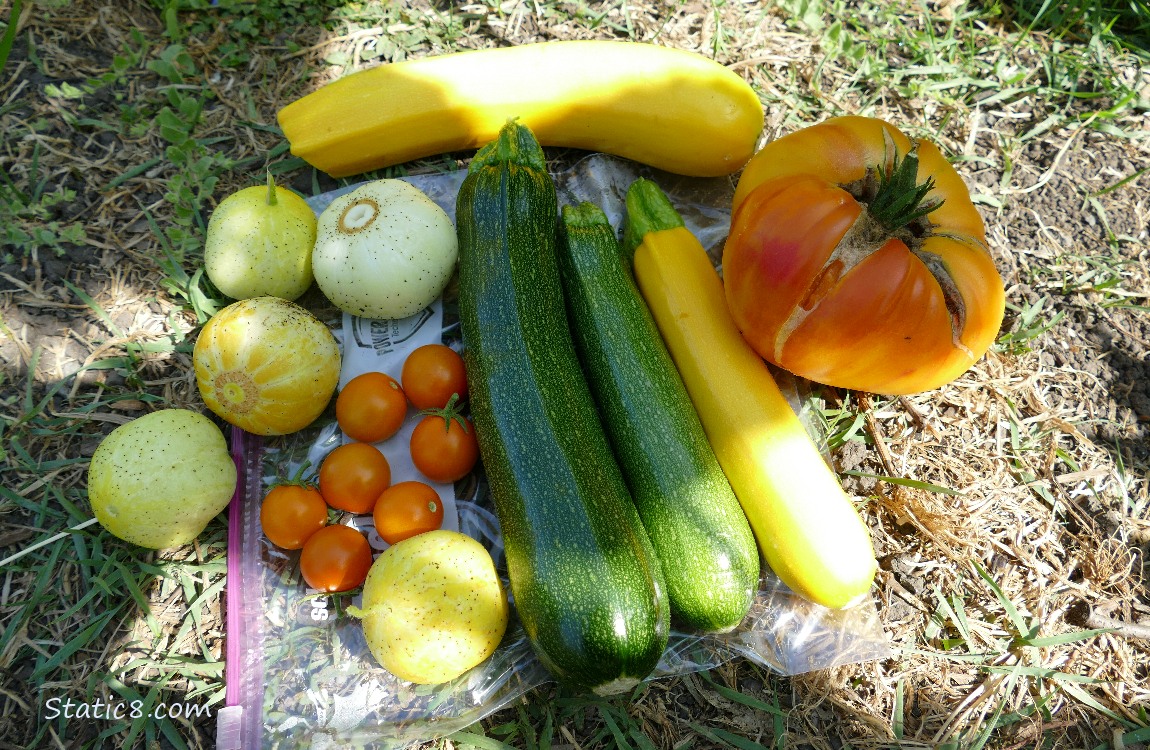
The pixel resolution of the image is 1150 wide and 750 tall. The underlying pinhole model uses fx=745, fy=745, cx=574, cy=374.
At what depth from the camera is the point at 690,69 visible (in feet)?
9.54

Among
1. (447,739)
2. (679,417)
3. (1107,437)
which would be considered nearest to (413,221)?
(679,417)

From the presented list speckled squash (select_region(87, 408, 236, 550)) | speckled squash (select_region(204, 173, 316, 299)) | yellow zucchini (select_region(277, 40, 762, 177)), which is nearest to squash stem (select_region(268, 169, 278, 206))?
speckled squash (select_region(204, 173, 316, 299))

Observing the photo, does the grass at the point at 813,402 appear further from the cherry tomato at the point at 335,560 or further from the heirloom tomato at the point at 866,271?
the heirloom tomato at the point at 866,271

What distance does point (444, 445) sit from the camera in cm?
238

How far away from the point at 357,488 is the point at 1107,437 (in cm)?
268

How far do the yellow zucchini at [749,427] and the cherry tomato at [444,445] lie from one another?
0.75 meters

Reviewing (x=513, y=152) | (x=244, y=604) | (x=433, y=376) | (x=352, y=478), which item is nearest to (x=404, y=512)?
(x=352, y=478)

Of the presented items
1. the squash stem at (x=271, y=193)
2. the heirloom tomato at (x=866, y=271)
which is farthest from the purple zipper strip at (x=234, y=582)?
the heirloom tomato at (x=866, y=271)

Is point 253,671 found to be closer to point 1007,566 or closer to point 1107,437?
point 1007,566

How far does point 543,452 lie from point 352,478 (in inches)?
25.5

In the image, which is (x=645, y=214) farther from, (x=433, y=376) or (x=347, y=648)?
(x=347, y=648)

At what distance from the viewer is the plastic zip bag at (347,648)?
7.23ft

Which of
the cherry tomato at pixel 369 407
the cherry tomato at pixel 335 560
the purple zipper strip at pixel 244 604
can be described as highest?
the cherry tomato at pixel 369 407

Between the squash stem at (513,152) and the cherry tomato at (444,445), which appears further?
the squash stem at (513,152)
